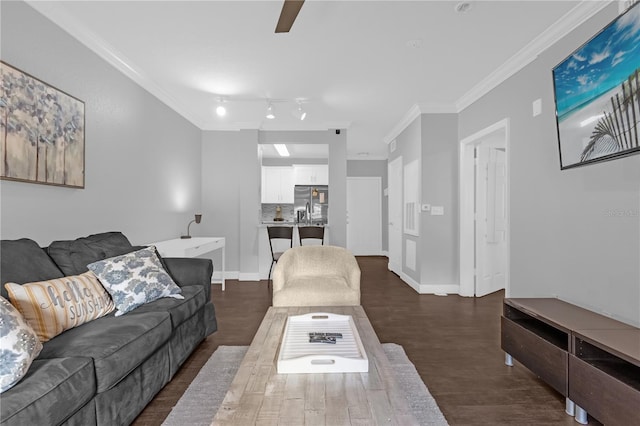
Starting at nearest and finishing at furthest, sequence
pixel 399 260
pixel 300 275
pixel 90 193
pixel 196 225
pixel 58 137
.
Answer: pixel 58 137, pixel 90 193, pixel 300 275, pixel 196 225, pixel 399 260

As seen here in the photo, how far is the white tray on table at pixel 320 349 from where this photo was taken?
1411 millimetres

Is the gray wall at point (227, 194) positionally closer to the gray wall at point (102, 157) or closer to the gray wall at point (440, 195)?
the gray wall at point (102, 157)

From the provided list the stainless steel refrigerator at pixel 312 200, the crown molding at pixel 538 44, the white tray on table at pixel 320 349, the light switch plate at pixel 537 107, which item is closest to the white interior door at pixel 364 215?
the stainless steel refrigerator at pixel 312 200

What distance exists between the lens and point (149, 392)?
1.94 metres

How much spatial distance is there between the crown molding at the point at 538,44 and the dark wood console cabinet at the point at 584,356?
2129 millimetres

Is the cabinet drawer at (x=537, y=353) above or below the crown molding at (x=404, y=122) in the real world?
below

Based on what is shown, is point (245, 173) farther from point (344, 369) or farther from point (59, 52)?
point (344, 369)

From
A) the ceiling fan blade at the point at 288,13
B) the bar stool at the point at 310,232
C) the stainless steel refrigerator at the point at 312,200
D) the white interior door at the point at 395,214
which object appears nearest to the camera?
the ceiling fan blade at the point at 288,13

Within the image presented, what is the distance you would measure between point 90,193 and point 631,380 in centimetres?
385

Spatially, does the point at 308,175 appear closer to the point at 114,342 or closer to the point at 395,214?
the point at 395,214

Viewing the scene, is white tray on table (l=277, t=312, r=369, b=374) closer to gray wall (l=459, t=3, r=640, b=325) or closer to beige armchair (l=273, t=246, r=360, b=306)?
beige armchair (l=273, t=246, r=360, b=306)

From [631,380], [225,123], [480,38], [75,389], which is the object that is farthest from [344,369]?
[225,123]

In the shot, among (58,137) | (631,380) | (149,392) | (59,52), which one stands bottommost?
(149,392)

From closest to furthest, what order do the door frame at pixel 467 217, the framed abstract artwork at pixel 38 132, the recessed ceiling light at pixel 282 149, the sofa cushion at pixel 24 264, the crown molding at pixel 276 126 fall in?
the sofa cushion at pixel 24 264, the framed abstract artwork at pixel 38 132, the door frame at pixel 467 217, the crown molding at pixel 276 126, the recessed ceiling light at pixel 282 149
